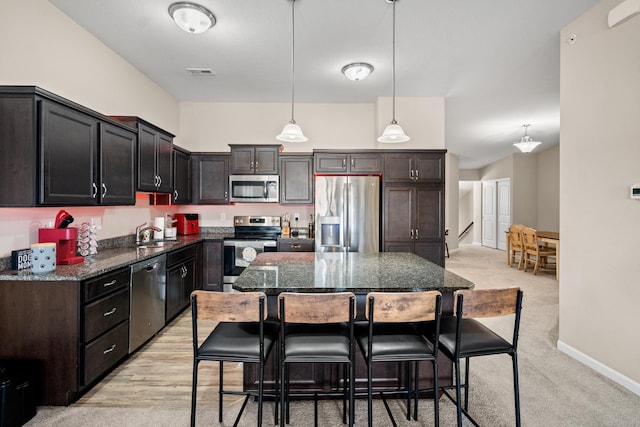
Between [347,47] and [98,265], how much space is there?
125 inches

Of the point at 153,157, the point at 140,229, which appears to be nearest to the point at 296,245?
the point at 140,229

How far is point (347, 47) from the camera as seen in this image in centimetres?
343

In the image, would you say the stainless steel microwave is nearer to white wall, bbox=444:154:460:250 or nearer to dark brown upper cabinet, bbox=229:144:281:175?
dark brown upper cabinet, bbox=229:144:281:175

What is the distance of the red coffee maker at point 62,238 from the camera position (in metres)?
2.45

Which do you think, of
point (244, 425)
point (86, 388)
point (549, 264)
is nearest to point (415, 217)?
point (244, 425)

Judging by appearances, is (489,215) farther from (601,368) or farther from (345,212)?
(601,368)

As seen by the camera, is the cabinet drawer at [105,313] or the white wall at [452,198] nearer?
the cabinet drawer at [105,313]

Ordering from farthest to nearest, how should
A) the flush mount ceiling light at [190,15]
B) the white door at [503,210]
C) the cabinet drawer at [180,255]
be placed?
the white door at [503,210], the cabinet drawer at [180,255], the flush mount ceiling light at [190,15]

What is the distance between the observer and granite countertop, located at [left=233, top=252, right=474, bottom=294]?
1.90m

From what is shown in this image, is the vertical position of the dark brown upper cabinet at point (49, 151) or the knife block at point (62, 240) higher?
the dark brown upper cabinet at point (49, 151)

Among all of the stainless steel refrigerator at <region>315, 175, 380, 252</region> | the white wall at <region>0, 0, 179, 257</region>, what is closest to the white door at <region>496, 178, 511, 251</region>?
the stainless steel refrigerator at <region>315, 175, 380, 252</region>

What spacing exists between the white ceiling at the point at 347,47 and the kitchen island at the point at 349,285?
7.38 ft

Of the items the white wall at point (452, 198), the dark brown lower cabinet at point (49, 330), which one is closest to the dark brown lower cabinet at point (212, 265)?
the dark brown lower cabinet at point (49, 330)

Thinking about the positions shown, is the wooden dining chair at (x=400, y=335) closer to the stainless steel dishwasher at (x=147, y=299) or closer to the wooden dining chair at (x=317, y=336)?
the wooden dining chair at (x=317, y=336)
